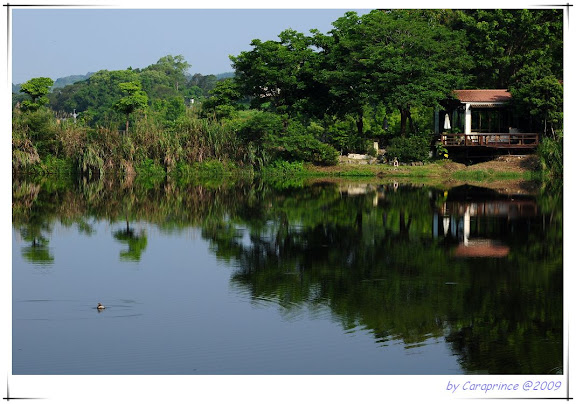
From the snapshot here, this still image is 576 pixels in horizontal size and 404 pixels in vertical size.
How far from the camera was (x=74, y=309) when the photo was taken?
14.1m

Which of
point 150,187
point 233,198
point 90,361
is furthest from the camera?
point 150,187

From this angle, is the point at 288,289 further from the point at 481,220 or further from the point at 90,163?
the point at 90,163

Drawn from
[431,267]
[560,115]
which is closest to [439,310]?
[431,267]

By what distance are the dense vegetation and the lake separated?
53.5 ft

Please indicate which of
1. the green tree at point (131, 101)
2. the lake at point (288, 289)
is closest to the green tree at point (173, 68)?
the green tree at point (131, 101)

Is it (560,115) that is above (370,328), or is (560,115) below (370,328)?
above

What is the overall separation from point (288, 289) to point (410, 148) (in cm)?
2943

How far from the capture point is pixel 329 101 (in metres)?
48.4

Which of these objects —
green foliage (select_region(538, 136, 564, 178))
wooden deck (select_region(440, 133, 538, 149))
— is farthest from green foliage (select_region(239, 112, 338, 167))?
green foliage (select_region(538, 136, 564, 178))

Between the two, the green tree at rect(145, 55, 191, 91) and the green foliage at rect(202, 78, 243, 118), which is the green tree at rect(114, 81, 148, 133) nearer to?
the green foliage at rect(202, 78, 243, 118)

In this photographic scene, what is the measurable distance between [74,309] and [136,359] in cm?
301

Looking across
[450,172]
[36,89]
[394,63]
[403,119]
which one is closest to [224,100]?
[403,119]

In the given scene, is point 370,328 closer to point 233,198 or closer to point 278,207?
point 278,207

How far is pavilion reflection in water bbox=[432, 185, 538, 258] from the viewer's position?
67.2 feet
